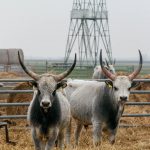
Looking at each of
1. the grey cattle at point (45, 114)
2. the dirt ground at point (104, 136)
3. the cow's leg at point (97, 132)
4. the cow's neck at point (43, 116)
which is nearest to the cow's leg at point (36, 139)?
the grey cattle at point (45, 114)

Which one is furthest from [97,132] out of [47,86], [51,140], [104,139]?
[47,86]

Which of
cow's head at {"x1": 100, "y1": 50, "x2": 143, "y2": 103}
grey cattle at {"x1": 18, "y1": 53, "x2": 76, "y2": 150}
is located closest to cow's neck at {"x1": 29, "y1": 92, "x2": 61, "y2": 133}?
grey cattle at {"x1": 18, "y1": 53, "x2": 76, "y2": 150}

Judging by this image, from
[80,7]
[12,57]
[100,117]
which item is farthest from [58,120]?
[80,7]

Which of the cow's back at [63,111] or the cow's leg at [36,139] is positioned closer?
the cow's leg at [36,139]

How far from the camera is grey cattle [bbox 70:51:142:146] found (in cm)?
971

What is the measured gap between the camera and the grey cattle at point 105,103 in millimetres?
9711

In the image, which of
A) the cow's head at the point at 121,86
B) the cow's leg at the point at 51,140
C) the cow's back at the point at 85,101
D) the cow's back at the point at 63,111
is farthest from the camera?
the cow's back at the point at 85,101

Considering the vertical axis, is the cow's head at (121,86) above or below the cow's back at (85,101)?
above

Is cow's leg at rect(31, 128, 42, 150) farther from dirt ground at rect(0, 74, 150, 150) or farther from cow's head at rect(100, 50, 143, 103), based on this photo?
cow's head at rect(100, 50, 143, 103)

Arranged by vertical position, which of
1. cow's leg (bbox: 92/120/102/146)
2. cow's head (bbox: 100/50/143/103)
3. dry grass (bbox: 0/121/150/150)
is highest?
cow's head (bbox: 100/50/143/103)

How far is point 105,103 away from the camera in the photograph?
10.2 metres

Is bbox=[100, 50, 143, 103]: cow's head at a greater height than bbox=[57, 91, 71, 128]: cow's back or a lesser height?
greater

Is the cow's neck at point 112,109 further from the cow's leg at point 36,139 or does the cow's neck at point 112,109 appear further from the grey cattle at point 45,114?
the cow's leg at point 36,139

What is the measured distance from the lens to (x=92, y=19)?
140 feet
